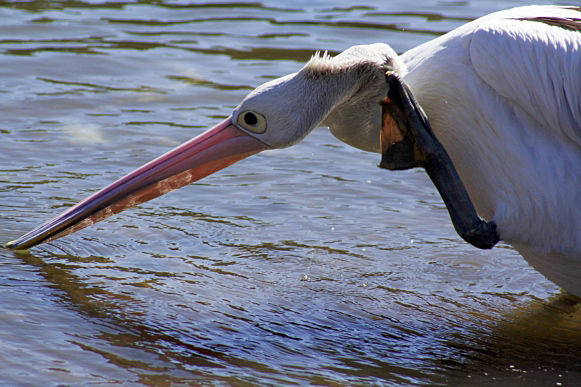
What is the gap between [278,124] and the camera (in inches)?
133

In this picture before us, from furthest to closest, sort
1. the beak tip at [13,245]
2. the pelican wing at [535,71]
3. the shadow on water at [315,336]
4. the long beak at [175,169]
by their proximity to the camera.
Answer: the beak tip at [13,245]
the long beak at [175,169]
the pelican wing at [535,71]
the shadow on water at [315,336]

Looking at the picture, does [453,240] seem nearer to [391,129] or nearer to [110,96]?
[391,129]

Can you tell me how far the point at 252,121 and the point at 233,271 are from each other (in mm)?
806

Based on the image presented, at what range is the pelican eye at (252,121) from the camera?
341 cm

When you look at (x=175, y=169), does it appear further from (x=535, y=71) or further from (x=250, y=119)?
(x=535, y=71)

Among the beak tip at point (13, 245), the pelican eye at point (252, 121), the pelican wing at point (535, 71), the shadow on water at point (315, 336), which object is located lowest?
the shadow on water at point (315, 336)

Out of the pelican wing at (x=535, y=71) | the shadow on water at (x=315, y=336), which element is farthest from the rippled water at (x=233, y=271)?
the pelican wing at (x=535, y=71)

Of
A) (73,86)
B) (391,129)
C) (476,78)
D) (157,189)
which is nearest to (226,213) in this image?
(157,189)

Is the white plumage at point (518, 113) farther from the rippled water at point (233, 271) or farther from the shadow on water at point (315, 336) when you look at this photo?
the rippled water at point (233, 271)

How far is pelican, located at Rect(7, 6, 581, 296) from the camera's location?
3.23 m

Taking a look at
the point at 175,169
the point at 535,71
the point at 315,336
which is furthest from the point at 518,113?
the point at 175,169

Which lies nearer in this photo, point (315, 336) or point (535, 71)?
point (535, 71)

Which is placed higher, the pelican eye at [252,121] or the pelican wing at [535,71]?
the pelican wing at [535,71]

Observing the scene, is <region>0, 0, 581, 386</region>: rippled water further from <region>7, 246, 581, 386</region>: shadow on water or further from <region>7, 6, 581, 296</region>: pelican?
<region>7, 6, 581, 296</region>: pelican
